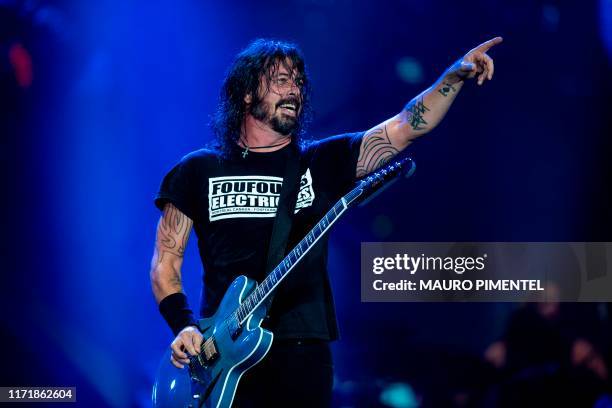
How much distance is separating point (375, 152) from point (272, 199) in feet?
1.40

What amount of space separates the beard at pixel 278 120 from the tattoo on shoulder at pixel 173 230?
0.50 m

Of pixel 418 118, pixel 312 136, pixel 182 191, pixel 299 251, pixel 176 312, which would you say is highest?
pixel 312 136

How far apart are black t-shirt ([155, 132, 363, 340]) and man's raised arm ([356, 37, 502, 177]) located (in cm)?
6

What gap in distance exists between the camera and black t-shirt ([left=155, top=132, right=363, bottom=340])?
2713 millimetres

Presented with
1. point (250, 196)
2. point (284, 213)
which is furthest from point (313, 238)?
point (250, 196)

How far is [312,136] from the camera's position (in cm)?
423

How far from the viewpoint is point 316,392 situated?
8.64 ft

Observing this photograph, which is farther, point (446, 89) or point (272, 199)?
point (272, 199)

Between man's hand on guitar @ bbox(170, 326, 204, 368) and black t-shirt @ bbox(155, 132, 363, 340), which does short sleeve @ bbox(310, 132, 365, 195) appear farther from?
man's hand on guitar @ bbox(170, 326, 204, 368)

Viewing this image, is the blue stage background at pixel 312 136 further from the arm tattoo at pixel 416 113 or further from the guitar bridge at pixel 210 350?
the guitar bridge at pixel 210 350

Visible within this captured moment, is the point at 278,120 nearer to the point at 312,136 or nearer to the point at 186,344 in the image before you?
the point at 186,344

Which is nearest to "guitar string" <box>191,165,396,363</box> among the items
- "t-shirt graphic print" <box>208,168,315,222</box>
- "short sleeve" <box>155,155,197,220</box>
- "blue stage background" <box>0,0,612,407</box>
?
"t-shirt graphic print" <box>208,168,315,222</box>

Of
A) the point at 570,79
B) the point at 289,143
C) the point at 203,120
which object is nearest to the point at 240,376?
the point at 289,143

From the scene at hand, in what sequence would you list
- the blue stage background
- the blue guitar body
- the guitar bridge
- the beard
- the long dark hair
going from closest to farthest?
the blue guitar body < the guitar bridge < the beard < the long dark hair < the blue stage background
